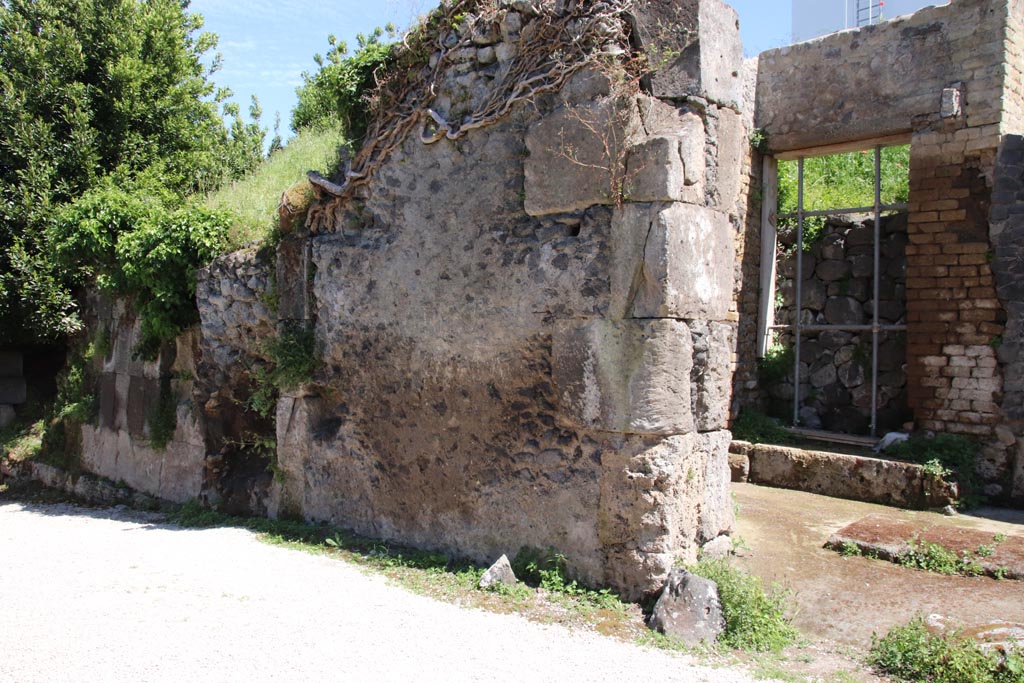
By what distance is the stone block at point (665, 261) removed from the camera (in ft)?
14.9

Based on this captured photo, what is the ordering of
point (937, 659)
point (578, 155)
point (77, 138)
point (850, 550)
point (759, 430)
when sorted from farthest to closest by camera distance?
1. point (77, 138)
2. point (759, 430)
3. point (850, 550)
4. point (578, 155)
5. point (937, 659)

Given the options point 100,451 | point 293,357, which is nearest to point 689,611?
point 293,357

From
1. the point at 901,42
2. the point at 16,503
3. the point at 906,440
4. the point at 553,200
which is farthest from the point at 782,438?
the point at 16,503

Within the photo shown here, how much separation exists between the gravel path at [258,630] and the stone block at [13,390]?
5.06m

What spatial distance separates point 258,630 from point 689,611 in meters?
2.22

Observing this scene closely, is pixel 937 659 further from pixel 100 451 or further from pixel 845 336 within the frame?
pixel 100 451

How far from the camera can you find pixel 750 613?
422cm

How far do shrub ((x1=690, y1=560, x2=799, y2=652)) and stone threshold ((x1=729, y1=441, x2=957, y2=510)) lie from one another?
2737mm

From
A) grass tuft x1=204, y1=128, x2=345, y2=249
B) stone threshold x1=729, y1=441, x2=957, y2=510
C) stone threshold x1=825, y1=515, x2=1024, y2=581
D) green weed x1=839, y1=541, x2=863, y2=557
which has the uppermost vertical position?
grass tuft x1=204, y1=128, x2=345, y2=249

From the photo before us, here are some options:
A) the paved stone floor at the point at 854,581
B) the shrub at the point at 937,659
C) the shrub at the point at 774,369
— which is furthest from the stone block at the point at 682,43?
the shrub at the point at 774,369

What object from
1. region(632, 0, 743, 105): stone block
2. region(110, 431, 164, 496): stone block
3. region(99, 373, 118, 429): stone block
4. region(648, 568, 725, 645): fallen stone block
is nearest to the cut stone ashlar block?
region(632, 0, 743, 105): stone block

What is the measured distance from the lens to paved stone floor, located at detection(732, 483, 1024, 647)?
423 cm

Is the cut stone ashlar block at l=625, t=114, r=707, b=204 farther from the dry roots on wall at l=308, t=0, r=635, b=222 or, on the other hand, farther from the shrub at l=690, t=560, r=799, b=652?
the shrub at l=690, t=560, r=799, b=652

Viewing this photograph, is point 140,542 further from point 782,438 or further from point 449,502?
point 782,438
